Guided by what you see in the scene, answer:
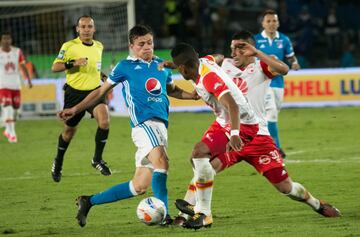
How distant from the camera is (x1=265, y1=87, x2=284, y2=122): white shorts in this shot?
1567 centimetres

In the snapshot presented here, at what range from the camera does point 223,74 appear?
915 centimetres

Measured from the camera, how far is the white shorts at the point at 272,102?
1567 cm

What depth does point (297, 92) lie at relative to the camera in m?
24.5

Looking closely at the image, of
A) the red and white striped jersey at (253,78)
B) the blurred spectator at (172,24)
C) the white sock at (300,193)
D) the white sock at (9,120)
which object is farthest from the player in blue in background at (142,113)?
the blurred spectator at (172,24)

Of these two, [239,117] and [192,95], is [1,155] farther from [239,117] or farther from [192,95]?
[239,117]

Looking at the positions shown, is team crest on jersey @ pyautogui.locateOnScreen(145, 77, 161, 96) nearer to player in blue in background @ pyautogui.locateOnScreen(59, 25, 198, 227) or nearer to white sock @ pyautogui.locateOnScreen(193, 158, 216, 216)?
player in blue in background @ pyautogui.locateOnScreen(59, 25, 198, 227)

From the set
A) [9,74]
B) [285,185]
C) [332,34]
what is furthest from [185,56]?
[332,34]

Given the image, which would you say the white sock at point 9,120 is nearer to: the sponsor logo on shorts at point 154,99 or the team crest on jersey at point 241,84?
the sponsor logo on shorts at point 154,99

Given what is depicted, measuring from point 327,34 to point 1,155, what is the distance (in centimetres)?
1512

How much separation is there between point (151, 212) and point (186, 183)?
402cm

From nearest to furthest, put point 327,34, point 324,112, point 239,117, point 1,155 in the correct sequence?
point 239,117, point 1,155, point 324,112, point 327,34

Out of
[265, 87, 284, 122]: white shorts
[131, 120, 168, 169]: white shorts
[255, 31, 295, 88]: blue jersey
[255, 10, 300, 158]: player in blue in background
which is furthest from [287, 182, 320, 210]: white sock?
[255, 31, 295, 88]: blue jersey

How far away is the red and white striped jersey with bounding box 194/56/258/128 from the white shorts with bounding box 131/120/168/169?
0.68 meters

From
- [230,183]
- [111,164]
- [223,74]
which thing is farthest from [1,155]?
[223,74]
